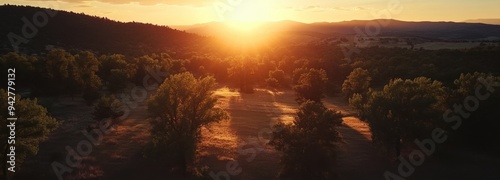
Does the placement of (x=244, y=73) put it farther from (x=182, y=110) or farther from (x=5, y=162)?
(x=5, y=162)

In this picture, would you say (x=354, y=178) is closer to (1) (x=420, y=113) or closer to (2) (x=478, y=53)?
→ (1) (x=420, y=113)

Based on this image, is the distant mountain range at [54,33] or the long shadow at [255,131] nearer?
the long shadow at [255,131]

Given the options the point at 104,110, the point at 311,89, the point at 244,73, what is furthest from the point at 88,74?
the point at 311,89

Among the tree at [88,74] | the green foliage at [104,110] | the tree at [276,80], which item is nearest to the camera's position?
the green foliage at [104,110]

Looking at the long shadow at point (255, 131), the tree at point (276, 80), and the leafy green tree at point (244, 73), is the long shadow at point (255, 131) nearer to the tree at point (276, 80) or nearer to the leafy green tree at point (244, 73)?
the leafy green tree at point (244, 73)

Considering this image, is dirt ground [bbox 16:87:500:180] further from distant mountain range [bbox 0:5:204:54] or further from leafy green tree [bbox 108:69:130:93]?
distant mountain range [bbox 0:5:204:54]

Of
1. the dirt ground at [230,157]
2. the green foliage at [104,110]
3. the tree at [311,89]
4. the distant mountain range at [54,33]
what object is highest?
the distant mountain range at [54,33]

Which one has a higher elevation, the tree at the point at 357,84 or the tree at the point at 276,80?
the tree at the point at 357,84

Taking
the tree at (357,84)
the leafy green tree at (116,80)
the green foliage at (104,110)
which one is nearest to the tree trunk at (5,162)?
the green foliage at (104,110)
